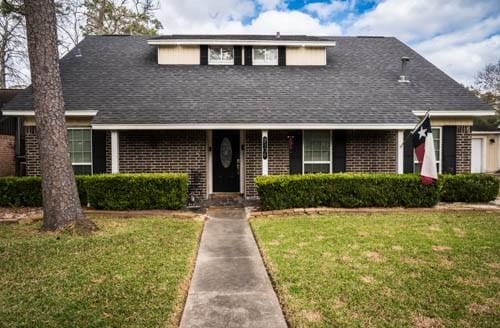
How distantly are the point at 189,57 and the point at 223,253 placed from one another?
972 centimetres

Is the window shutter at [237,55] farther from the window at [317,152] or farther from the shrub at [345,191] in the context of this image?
the shrub at [345,191]

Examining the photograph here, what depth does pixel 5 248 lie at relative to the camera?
5.79 m

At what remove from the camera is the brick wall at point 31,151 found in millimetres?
11156

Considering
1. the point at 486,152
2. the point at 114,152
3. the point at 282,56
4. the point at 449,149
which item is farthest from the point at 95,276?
the point at 486,152


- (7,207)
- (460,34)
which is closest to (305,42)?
(7,207)

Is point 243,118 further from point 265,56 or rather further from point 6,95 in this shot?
point 6,95

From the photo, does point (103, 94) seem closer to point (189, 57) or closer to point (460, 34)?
point (189, 57)

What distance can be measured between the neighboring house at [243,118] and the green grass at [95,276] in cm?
426

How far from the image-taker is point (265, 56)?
45.2ft

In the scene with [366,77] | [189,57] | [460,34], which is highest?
[460,34]

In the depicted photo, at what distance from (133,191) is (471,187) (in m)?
9.62

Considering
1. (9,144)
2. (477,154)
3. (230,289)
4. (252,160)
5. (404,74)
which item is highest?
(404,74)

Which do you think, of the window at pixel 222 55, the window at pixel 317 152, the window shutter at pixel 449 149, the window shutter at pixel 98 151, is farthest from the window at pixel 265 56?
the window shutter at pixel 449 149

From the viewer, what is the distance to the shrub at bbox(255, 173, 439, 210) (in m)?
9.19
